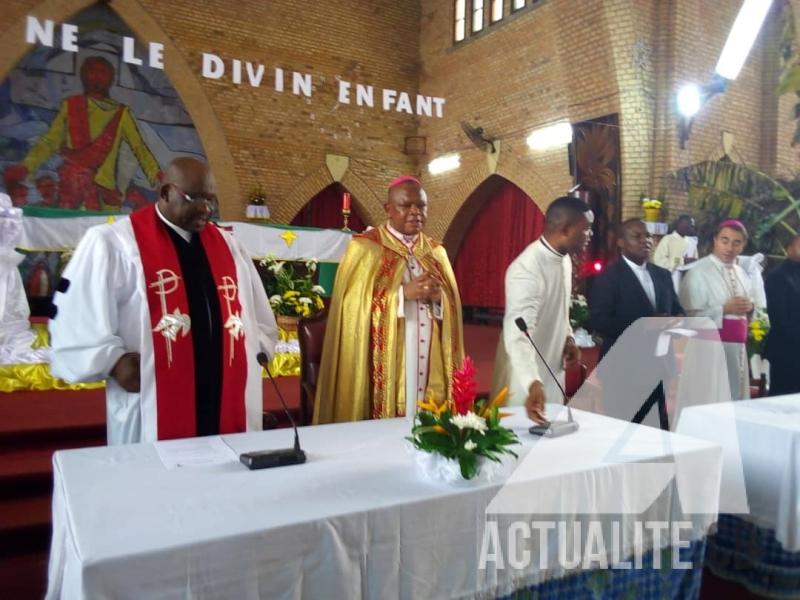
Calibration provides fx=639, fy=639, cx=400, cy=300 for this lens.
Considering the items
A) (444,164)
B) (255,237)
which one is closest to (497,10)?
(444,164)

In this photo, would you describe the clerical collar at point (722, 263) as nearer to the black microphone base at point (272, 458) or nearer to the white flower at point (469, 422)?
the white flower at point (469, 422)

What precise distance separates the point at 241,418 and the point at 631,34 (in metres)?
6.95

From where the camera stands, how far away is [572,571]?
1858 millimetres

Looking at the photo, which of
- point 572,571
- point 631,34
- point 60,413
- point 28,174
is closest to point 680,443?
point 572,571

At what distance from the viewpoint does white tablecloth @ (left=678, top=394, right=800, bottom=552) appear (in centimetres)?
258

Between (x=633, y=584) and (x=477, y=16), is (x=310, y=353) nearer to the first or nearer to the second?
(x=633, y=584)

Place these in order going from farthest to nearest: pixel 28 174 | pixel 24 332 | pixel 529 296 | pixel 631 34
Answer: pixel 28 174 → pixel 631 34 → pixel 24 332 → pixel 529 296

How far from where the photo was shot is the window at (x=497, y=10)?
9.89 metres

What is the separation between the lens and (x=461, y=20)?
10.6m

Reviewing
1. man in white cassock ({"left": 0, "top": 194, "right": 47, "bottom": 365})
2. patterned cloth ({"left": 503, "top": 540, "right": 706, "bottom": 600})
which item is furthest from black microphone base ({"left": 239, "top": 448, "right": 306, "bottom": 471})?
man in white cassock ({"left": 0, "top": 194, "right": 47, "bottom": 365})

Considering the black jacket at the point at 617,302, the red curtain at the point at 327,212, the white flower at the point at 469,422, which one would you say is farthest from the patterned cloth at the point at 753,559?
the red curtain at the point at 327,212

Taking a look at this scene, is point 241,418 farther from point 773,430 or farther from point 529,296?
point 773,430

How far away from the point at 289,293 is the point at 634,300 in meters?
3.31

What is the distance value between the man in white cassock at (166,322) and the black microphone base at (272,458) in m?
0.73
